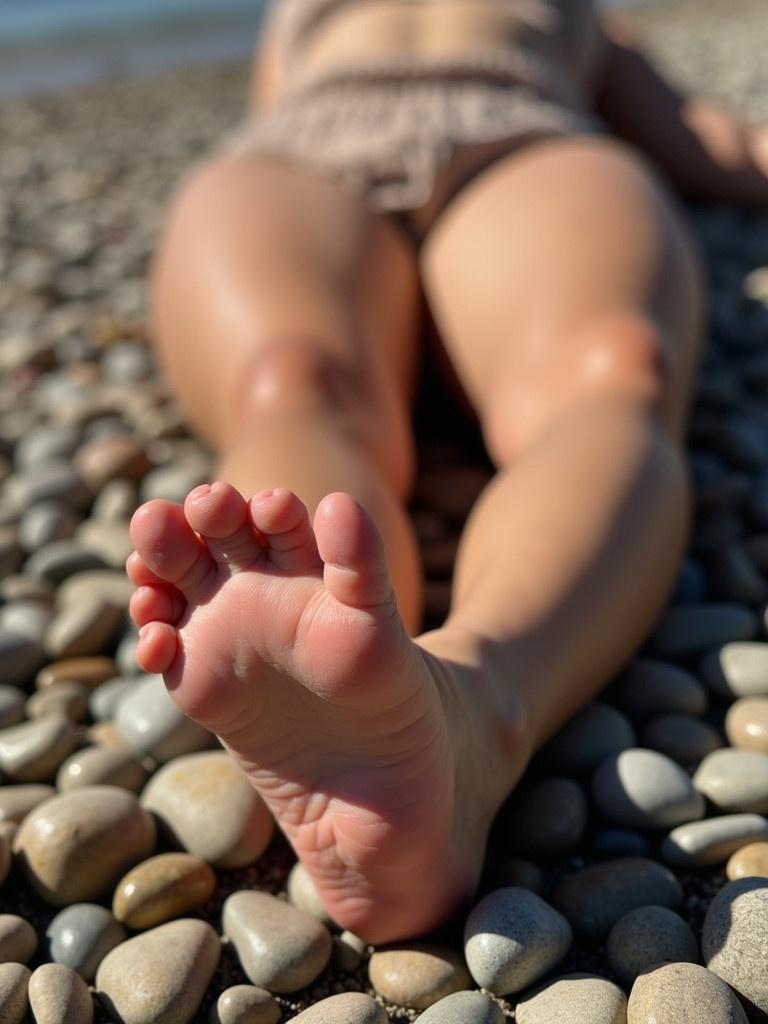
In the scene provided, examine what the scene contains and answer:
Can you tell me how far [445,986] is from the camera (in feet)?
2.70

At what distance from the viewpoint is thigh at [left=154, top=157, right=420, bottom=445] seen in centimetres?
132

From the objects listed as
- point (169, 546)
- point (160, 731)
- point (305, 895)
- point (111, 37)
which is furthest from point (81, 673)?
point (111, 37)

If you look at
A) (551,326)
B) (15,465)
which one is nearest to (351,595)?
(551,326)

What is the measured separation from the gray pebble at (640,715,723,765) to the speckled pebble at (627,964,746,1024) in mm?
287

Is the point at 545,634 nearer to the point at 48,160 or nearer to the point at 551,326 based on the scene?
the point at 551,326

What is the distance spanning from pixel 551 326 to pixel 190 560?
2.27 ft

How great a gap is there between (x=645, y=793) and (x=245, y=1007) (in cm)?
37

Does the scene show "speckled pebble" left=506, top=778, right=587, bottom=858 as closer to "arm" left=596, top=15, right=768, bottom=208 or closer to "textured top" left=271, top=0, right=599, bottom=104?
"textured top" left=271, top=0, right=599, bottom=104

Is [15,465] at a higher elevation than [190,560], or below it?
below

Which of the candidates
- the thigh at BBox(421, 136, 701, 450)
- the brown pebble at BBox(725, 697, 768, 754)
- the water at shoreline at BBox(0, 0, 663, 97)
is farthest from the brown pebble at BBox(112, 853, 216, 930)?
the water at shoreline at BBox(0, 0, 663, 97)

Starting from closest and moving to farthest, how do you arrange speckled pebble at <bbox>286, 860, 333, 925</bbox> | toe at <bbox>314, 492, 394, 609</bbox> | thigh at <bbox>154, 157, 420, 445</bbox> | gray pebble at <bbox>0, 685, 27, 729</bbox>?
toe at <bbox>314, 492, 394, 609</bbox> < speckled pebble at <bbox>286, 860, 333, 925</bbox> < gray pebble at <bbox>0, 685, 27, 729</bbox> < thigh at <bbox>154, 157, 420, 445</bbox>

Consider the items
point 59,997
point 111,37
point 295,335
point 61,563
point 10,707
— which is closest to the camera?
point 59,997

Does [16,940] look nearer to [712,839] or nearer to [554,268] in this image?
[712,839]

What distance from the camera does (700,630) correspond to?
1.19m
